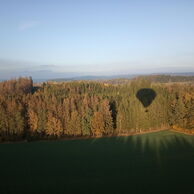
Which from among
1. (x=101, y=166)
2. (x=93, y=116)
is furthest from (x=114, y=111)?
(x=101, y=166)

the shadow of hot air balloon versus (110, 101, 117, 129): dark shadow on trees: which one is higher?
the shadow of hot air balloon

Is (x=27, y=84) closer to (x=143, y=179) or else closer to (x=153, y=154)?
(x=153, y=154)

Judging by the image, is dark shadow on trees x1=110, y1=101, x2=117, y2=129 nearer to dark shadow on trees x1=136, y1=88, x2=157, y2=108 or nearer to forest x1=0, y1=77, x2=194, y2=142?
forest x1=0, y1=77, x2=194, y2=142

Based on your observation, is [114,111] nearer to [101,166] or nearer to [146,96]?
[146,96]

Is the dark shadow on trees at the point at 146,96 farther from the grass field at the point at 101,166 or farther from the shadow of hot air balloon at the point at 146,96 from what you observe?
the grass field at the point at 101,166

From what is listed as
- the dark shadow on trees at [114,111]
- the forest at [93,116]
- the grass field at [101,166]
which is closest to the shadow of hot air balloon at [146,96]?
the forest at [93,116]

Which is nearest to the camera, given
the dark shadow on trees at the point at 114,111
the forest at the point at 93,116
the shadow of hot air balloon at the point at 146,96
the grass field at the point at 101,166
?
the grass field at the point at 101,166

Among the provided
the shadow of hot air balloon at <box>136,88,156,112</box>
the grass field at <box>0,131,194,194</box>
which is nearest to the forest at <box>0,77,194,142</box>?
the shadow of hot air balloon at <box>136,88,156,112</box>
